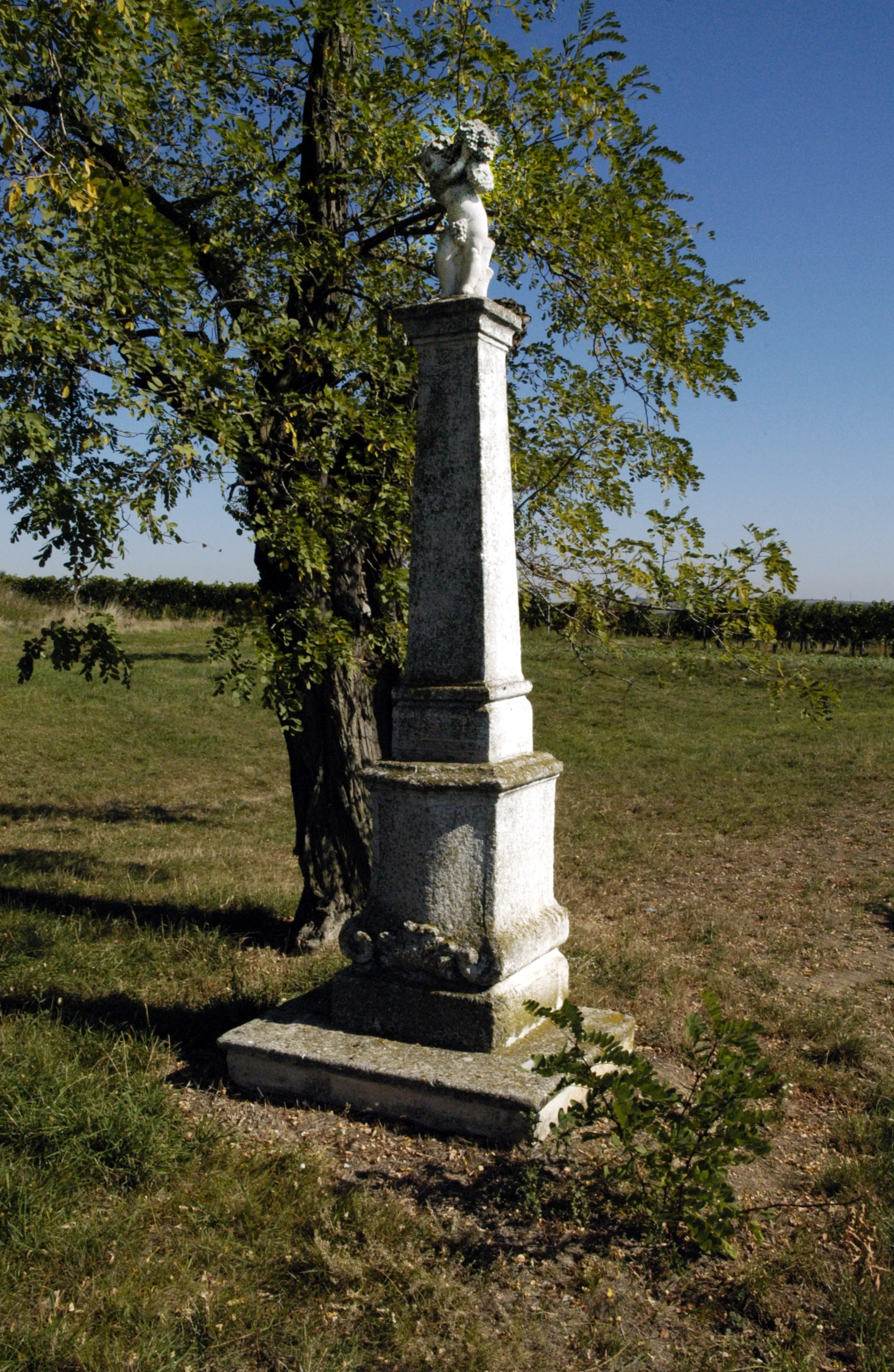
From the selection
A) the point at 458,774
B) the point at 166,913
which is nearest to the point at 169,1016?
the point at 458,774

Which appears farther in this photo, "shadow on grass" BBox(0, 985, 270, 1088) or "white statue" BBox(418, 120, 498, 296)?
"shadow on grass" BBox(0, 985, 270, 1088)

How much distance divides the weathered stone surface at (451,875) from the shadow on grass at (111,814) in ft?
26.7

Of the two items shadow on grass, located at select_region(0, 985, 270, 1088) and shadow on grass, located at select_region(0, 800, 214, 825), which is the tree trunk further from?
shadow on grass, located at select_region(0, 800, 214, 825)

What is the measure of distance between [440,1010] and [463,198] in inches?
140

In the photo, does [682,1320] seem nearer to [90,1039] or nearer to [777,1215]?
[777,1215]

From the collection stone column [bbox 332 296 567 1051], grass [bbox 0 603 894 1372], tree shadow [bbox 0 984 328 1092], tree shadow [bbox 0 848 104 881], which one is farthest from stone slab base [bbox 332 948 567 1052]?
tree shadow [bbox 0 848 104 881]

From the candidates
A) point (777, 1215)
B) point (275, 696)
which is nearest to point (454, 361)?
point (275, 696)

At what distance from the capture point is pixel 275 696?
5688 millimetres

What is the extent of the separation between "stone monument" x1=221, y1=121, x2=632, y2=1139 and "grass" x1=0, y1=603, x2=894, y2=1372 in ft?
0.94

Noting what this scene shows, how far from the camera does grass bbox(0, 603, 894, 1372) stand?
9.01 ft

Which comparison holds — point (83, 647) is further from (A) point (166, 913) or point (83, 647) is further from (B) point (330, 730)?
(A) point (166, 913)

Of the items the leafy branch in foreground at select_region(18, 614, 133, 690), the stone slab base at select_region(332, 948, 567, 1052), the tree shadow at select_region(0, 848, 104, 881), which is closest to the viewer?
the stone slab base at select_region(332, 948, 567, 1052)

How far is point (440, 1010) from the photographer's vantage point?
4.05m

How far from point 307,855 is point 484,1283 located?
4186 millimetres
